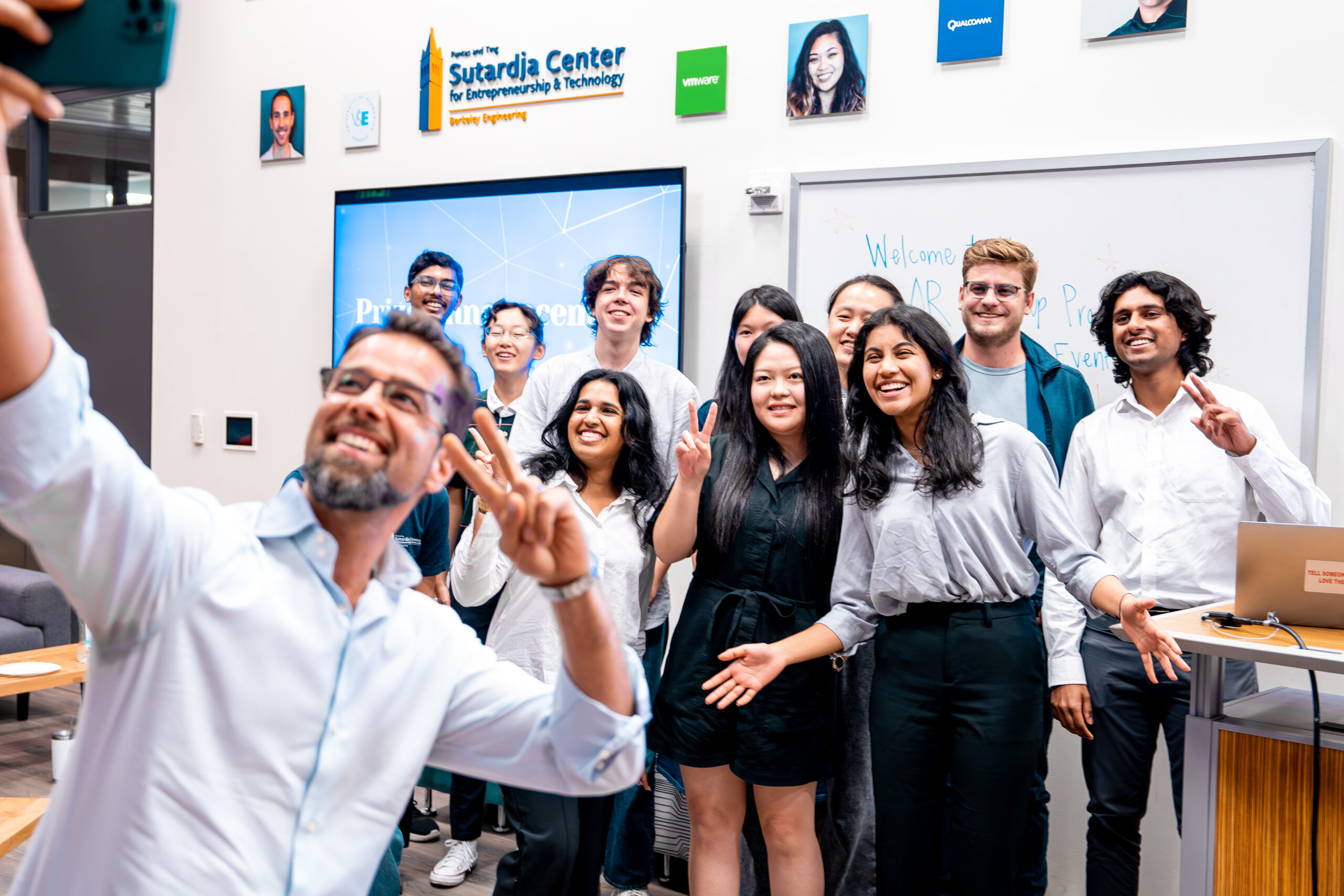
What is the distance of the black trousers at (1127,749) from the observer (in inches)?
94.6

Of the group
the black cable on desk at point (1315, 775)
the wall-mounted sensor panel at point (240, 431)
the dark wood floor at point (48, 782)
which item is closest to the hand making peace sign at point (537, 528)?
the black cable on desk at point (1315, 775)

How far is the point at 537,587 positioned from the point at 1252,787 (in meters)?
1.56

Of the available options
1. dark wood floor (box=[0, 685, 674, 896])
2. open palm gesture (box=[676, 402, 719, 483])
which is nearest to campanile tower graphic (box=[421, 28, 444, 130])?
open palm gesture (box=[676, 402, 719, 483])

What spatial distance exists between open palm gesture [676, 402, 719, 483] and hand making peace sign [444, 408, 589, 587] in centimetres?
114

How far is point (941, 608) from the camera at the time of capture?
2.13 m

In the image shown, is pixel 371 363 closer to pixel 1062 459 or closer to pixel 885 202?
pixel 1062 459

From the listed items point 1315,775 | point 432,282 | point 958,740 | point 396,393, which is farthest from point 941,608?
point 432,282

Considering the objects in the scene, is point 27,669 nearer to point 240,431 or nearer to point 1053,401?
point 240,431

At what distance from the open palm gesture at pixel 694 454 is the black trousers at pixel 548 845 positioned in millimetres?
753

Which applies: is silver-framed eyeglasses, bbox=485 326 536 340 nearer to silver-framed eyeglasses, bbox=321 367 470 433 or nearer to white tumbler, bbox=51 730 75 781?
white tumbler, bbox=51 730 75 781

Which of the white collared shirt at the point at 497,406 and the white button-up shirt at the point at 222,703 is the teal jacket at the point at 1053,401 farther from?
the white button-up shirt at the point at 222,703

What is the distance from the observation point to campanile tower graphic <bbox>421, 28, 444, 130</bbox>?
167 inches

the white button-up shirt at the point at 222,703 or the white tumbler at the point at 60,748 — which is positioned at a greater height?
the white button-up shirt at the point at 222,703

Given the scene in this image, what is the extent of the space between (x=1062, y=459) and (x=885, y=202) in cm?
112
